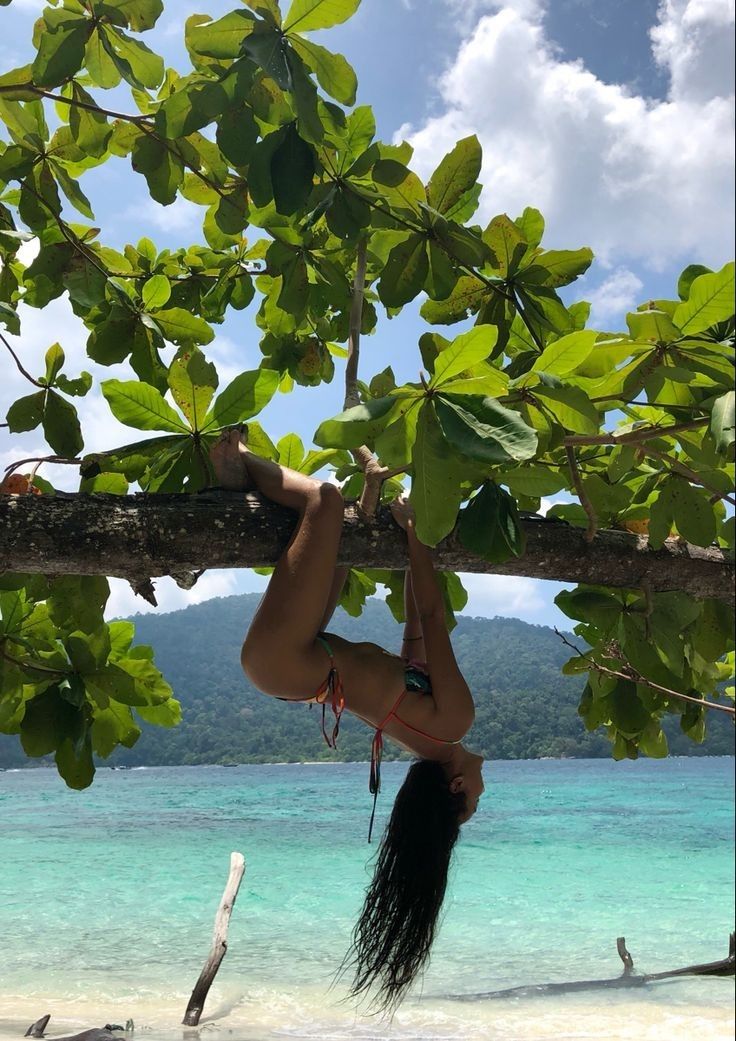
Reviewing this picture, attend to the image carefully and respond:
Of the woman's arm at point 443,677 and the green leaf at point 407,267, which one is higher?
the green leaf at point 407,267

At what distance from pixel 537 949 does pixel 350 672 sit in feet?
44.3

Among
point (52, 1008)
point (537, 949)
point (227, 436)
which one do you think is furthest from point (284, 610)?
point (537, 949)

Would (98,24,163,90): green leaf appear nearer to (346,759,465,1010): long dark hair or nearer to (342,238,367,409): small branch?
(342,238,367,409): small branch

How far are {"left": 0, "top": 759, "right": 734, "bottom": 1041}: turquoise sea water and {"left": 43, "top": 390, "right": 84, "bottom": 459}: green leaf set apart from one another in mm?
1731

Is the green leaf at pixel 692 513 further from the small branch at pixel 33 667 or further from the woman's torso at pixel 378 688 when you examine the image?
the small branch at pixel 33 667

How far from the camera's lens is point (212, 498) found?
5.96 ft

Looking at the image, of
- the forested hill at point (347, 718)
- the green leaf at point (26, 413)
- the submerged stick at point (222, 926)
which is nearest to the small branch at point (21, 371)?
the green leaf at point (26, 413)

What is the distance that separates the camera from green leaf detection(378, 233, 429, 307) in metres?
2.02

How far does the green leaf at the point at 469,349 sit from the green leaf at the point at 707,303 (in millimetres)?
301

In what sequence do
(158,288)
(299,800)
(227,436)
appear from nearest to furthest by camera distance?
(227,436) → (158,288) → (299,800)

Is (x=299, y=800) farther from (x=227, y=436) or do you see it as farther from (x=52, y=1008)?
(x=227, y=436)

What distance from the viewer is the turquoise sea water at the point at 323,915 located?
30.1ft

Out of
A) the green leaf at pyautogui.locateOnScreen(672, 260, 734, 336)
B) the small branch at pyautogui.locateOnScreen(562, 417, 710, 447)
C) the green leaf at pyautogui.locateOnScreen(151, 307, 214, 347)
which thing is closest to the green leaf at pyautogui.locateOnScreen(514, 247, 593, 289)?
the small branch at pyautogui.locateOnScreen(562, 417, 710, 447)

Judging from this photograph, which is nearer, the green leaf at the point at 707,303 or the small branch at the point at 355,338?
the green leaf at the point at 707,303
